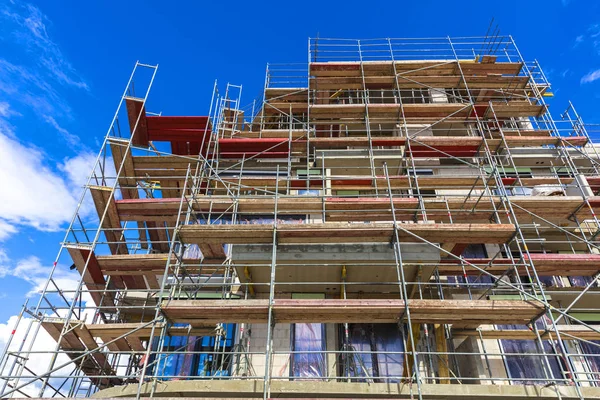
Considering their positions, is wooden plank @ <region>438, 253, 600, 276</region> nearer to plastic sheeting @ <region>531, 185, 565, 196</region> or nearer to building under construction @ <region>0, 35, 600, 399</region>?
building under construction @ <region>0, 35, 600, 399</region>

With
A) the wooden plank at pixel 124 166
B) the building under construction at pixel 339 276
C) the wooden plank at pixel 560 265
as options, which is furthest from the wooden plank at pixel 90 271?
the wooden plank at pixel 560 265

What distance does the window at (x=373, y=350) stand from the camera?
1080cm

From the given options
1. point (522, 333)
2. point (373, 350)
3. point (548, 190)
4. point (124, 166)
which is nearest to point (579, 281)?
point (548, 190)

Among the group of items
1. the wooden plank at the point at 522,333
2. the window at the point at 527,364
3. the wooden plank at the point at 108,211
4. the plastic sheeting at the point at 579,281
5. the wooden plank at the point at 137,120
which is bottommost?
the window at the point at 527,364

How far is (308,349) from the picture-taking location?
11.4 meters

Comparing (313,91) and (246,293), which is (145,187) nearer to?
(246,293)

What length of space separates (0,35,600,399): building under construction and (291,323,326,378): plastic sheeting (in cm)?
6

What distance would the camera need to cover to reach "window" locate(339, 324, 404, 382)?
10.8 meters

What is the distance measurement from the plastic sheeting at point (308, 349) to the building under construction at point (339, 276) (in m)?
0.06

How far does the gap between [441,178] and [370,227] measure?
19.2 ft

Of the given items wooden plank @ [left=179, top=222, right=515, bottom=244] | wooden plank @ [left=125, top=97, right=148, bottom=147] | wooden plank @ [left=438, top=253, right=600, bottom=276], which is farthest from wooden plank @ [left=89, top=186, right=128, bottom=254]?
wooden plank @ [left=438, top=253, right=600, bottom=276]

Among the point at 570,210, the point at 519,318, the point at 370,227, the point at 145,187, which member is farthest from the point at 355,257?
the point at 145,187

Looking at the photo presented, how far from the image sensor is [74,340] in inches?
416

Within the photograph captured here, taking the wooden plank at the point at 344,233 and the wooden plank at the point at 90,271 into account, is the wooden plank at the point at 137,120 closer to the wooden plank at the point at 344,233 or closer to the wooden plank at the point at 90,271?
the wooden plank at the point at 90,271
